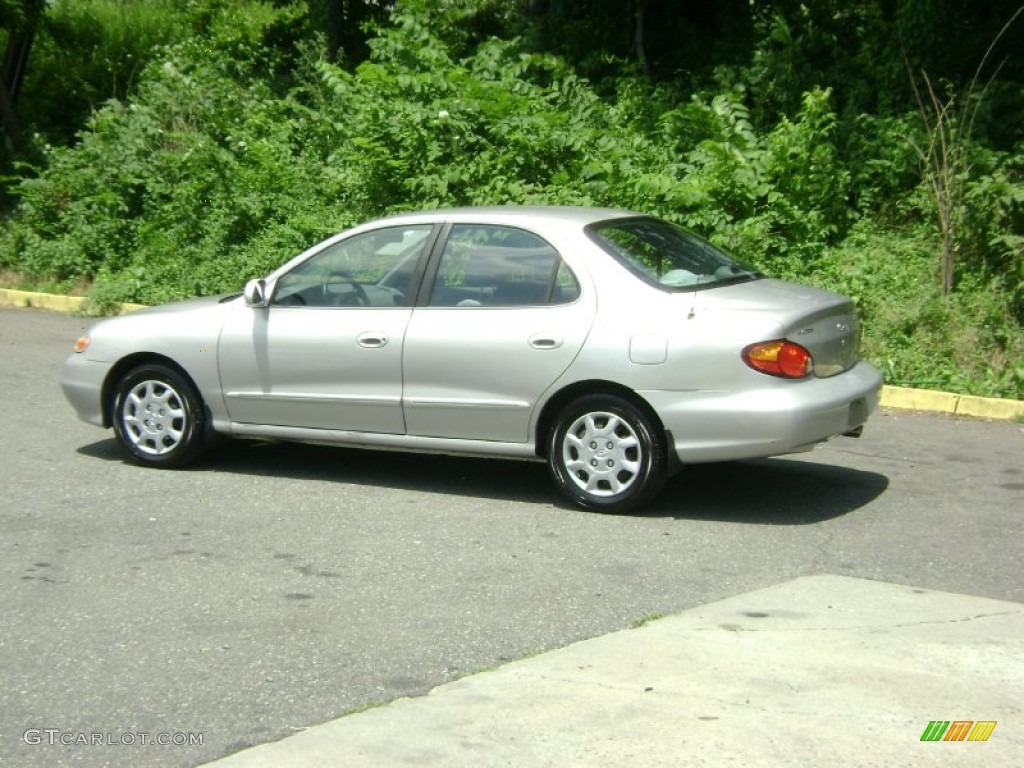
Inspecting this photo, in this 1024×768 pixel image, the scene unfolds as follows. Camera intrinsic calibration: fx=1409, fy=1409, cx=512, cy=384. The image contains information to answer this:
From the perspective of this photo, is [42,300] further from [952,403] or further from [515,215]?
[952,403]

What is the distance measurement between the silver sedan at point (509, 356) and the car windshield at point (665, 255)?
2 centimetres

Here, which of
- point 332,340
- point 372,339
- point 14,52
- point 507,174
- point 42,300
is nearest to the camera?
point 372,339

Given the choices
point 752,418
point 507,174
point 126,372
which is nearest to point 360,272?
point 126,372

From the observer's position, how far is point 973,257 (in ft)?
41.1

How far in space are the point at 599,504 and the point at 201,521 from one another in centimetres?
212

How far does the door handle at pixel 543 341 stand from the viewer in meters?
7.51

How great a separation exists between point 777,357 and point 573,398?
1.12 meters

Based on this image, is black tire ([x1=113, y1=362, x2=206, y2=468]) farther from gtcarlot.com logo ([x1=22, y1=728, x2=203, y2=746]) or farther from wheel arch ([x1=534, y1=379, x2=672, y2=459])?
gtcarlot.com logo ([x1=22, y1=728, x2=203, y2=746])

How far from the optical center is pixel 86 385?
8.83 meters

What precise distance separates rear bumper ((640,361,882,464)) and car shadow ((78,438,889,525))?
47 cm

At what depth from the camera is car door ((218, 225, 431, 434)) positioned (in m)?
8.02

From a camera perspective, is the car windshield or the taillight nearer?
the taillight

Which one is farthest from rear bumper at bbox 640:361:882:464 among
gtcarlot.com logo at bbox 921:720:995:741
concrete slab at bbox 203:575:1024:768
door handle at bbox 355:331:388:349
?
gtcarlot.com logo at bbox 921:720:995:741

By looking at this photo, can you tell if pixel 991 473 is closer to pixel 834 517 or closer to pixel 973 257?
pixel 834 517
